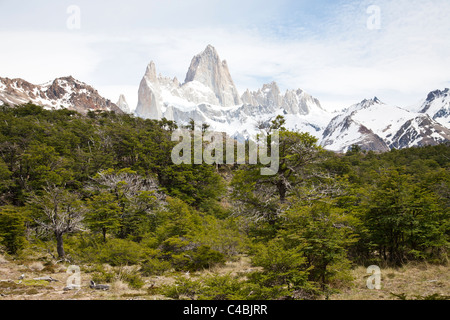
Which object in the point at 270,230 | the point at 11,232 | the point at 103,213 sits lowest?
the point at 11,232

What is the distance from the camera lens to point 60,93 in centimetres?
17975

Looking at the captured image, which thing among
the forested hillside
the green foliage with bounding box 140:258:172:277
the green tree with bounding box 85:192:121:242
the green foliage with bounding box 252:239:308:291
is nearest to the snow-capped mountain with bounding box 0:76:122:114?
the green tree with bounding box 85:192:121:242

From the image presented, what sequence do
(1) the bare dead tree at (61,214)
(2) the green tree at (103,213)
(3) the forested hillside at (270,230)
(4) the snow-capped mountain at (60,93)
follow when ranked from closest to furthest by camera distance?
(3) the forested hillside at (270,230) < (1) the bare dead tree at (61,214) < (2) the green tree at (103,213) < (4) the snow-capped mountain at (60,93)

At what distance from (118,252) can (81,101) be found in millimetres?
189011

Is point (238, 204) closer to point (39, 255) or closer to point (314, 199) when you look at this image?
point (314, 199)

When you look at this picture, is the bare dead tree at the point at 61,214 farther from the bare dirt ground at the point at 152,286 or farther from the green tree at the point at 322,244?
the green tree at the point at 322,244

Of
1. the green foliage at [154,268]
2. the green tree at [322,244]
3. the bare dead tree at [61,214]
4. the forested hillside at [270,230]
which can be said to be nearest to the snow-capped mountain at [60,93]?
the forested hillside at [270,230]

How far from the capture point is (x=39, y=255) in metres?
16.6

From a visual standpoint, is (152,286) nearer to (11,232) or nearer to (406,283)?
(406,283)

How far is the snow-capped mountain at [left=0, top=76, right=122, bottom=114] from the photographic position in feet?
519

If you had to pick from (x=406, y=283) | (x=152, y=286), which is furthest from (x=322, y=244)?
(x=152, y=286)

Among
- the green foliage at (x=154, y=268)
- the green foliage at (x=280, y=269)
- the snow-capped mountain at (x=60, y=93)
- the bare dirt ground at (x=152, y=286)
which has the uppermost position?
the snow-capped mountain at (x=60, y=93)

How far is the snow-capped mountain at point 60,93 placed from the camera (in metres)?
158
